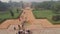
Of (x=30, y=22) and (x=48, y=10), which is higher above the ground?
(x=48, y=10)

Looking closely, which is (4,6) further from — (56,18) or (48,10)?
(56,18)

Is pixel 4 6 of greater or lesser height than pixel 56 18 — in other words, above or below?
above

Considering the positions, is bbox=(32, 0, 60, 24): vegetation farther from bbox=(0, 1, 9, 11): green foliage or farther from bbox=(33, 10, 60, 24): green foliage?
bbox=(0, 1, 9, 11): green foliage

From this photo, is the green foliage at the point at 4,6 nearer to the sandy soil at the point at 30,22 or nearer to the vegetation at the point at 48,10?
the sandy soil at the point at 30,22

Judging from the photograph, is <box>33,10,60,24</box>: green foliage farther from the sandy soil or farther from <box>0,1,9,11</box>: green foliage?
<box>0,1,9,11</box>: green foliage

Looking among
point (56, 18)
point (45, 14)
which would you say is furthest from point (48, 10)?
point (56, 18)

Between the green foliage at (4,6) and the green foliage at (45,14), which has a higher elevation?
the green foliage at (4,6)

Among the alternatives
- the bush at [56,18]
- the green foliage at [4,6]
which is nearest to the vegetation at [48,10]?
the bush at [56,18]

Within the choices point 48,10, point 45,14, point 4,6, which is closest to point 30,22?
point 45,14

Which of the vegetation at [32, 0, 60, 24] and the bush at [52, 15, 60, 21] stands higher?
the vegetation at [32, 0, 60, 24]

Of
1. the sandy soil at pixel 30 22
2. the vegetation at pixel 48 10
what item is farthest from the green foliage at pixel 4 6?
the vegetation at pixel 48 10

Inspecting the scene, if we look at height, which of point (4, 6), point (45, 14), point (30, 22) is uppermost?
point (4, 6)

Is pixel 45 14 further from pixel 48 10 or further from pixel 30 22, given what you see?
pixel 30 22

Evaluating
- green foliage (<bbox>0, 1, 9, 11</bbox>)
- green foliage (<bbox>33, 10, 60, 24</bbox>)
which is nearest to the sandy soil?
green foliage (<bbox>33, 10, 60, 24</bbox>)
